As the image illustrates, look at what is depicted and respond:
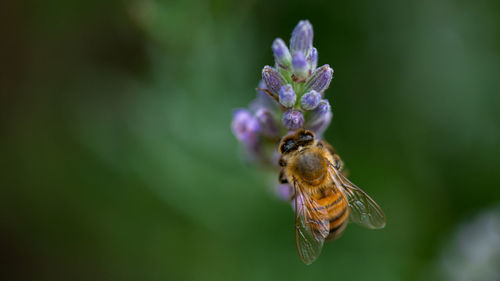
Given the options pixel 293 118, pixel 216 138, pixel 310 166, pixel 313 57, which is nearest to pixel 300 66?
pixel 313 57

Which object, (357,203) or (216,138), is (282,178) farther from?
(216,138)

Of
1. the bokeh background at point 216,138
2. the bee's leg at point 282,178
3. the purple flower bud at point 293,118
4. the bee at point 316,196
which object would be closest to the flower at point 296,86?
the purple flower bud at point 293,118

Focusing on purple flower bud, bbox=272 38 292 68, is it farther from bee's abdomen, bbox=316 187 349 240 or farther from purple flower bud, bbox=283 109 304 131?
bee's abdomen, bbox=316 187 349 240

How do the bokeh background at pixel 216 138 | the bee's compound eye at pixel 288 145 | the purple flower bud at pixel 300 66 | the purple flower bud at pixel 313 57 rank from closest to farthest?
the purple flower bud at pixel 300 66, the purple flower bud at pixel 313 57, the bee's compound eye at pixel 288 145, the bokeh background at pixel 216 138

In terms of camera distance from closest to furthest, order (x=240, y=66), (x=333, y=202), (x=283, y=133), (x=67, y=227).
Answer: (x=333, y=202) → (x=283, y=133) → (x=240, y=66) → (x=67, y=227)

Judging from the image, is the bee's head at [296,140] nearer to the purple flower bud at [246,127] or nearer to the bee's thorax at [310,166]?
the bee's thorax at [310,166]

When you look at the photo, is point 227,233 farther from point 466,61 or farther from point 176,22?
point 466,61

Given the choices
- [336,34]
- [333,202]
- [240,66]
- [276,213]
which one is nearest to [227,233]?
[276,213]
